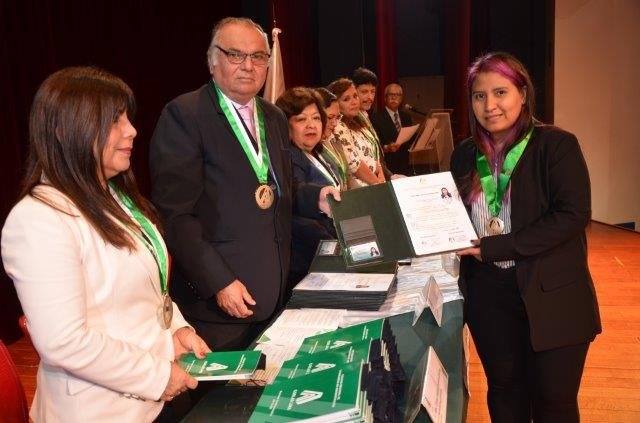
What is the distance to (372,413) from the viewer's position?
976 mm

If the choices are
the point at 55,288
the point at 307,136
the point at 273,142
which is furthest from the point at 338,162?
the point at 55,288

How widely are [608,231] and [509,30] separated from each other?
3.06m

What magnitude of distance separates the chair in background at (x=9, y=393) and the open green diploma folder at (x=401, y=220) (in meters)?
0.91

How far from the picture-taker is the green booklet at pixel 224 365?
117 centimetres

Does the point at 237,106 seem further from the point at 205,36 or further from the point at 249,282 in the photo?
the point at 205,36

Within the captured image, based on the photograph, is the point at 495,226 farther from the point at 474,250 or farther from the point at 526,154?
the point at 526,154

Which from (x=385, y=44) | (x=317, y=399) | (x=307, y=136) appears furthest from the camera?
(x=385, y=44)

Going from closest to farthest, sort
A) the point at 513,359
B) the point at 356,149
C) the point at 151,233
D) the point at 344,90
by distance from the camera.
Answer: the point at 151,233
the point at 513,359
the point at 356,149
the point at 344,90

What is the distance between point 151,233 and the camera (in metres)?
1.37

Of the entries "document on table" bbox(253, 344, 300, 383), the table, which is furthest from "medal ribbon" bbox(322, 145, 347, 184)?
"document on table" bbox(253, 344, 300, 383)

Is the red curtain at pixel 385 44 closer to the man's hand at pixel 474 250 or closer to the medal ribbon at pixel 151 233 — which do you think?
the man's hand at pixel 474 250

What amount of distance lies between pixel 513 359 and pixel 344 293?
59 centimetres

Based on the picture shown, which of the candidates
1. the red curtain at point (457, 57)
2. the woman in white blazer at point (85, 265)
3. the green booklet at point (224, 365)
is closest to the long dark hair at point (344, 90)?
the woman in white blazer at point (85, 265)

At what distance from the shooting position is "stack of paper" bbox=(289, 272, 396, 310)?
1.74 metres
